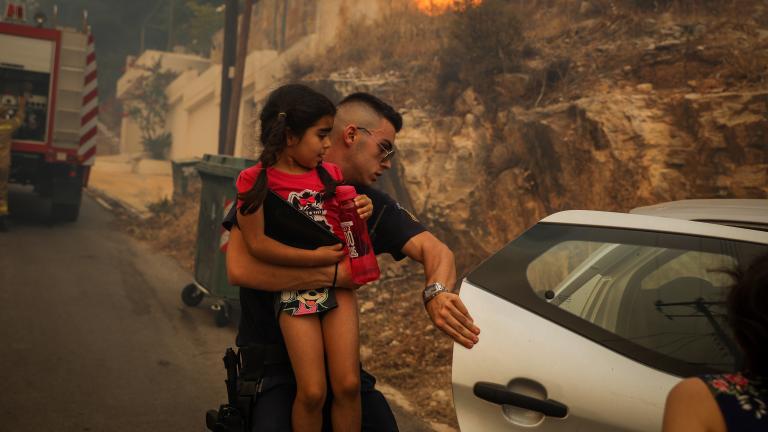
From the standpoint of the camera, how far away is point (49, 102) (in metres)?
13.2

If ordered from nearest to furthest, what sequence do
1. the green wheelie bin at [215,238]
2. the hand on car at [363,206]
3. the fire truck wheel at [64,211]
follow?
the hand on car at [363,206]
the green wheelie bin at [215,238]
the fire truck wheel at [64,211]

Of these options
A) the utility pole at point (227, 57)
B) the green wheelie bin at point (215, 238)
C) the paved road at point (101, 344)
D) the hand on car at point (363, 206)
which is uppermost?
the utility pole at point (227, 57)

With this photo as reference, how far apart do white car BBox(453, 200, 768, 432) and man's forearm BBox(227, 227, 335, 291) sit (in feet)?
2.18

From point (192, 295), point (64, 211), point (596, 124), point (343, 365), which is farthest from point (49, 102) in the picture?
point (343, 365)

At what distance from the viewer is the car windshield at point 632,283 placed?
102 inches

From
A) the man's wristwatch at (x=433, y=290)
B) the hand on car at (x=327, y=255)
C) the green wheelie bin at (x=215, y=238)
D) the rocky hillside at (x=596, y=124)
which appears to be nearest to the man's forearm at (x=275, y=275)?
the hand on car at (x=327, y=255)

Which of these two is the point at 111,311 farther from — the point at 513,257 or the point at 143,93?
the point at 143,93

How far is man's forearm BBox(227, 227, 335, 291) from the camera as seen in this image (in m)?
2.36

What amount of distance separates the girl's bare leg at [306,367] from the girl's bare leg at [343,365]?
3 centimetres

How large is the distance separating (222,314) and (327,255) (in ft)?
18.5

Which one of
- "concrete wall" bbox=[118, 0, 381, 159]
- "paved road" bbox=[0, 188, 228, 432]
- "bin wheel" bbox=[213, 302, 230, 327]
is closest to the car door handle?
"paved road" bbox=[0, 188, 228, 432]

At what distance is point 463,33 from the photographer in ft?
35.9

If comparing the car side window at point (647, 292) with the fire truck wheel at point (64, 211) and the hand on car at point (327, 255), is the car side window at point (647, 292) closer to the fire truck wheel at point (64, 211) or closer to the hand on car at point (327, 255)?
the hand on car at point (327, 255)

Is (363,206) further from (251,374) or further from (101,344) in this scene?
(101,344)
